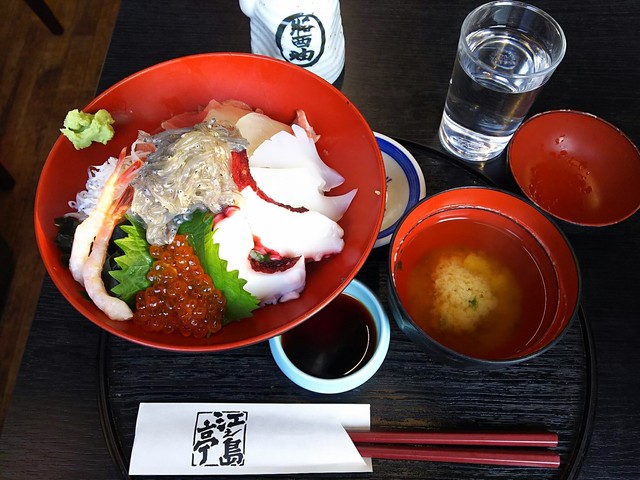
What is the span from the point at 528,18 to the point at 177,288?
0.90 m

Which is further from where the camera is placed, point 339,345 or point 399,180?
point 399,180

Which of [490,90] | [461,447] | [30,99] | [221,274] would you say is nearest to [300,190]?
[221,274]

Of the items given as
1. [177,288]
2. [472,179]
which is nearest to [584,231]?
[472,179]

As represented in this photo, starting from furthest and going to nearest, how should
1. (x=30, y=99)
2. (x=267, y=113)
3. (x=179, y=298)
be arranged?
(x=30, y=99)
(x=267, y=113)
(x=179, y=298)

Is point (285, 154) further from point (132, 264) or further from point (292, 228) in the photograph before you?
point (132, 264)

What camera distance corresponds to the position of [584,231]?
40.0 inches

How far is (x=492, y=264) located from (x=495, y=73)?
0.37 m

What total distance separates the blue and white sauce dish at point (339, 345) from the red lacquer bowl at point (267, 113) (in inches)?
3.3

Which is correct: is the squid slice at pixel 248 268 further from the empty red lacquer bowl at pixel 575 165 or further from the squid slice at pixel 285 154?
the empty red lacquer bowl at pixel 575 165

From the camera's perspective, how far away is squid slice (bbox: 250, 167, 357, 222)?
0.94m

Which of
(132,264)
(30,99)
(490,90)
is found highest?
(490,90)

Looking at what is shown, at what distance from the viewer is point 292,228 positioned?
919mm

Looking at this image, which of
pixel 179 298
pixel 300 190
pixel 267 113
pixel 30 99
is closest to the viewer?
pixel 179 298

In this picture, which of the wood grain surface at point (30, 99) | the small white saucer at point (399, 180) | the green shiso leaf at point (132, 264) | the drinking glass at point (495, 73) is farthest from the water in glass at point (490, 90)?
the wood grain surface at point (30, 99)
